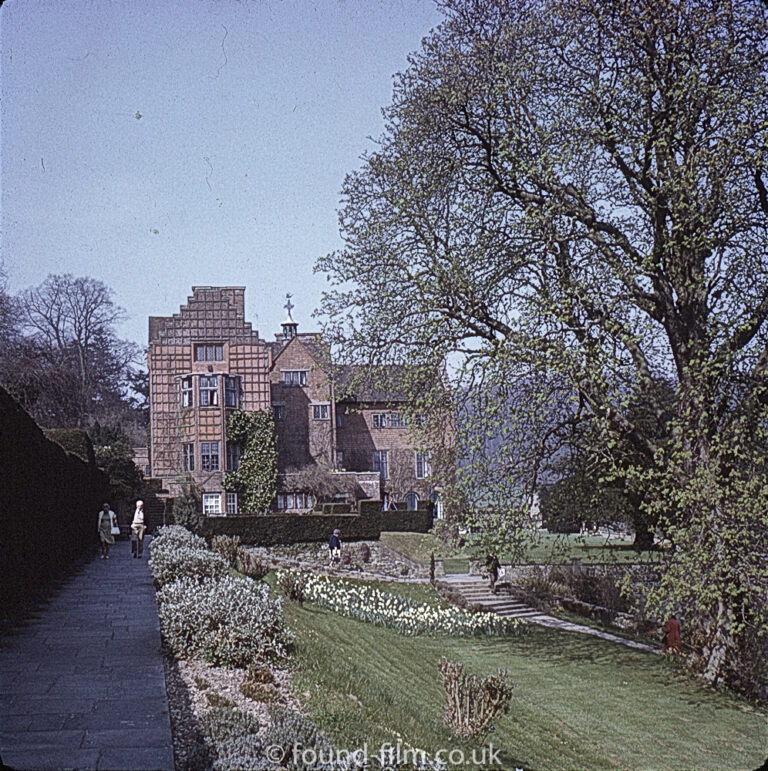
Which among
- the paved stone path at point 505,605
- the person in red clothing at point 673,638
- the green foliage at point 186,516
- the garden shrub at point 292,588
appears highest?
the green foliage at point 186,516

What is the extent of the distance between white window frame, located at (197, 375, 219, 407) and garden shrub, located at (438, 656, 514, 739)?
36268mm

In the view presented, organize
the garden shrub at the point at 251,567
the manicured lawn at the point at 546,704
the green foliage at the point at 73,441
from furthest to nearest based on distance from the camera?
the green foliage at the point at 73,441 < the garden shrub at the point at 251,567 < the manicured lawn at the point at 546,704

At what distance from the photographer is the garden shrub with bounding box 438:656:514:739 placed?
571 centimetres

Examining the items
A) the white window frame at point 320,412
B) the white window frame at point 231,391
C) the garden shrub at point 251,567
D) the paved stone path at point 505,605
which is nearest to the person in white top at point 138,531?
the garden shrub at point 251,567

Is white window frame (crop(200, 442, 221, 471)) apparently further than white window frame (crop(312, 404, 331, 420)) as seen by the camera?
No

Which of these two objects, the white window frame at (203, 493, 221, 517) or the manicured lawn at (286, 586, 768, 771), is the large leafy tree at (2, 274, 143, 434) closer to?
the white window frame at (203, 493, 221, 517)

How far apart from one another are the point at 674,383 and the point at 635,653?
17.3ft

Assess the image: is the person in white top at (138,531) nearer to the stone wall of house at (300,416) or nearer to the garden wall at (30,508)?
the garden wall at (30,508)

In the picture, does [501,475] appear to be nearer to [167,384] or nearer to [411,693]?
[411,693]

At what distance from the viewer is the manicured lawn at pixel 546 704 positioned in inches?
260

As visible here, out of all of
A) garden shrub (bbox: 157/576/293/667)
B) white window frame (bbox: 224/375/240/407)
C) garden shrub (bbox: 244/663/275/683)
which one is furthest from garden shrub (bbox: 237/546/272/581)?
white window frame (bbox: 224/375/240/407)

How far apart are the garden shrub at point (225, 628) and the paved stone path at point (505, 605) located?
10.2 meters

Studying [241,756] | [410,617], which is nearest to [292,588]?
[410,617]

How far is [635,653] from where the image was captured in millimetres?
14453
